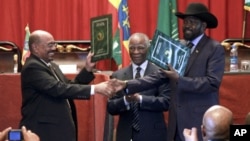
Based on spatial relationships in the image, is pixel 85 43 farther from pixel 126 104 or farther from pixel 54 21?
pixel 126 104

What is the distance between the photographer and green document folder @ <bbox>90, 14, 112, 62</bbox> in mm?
5293

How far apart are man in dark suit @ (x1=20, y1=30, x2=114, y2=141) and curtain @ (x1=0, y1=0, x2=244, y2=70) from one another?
2824 mm

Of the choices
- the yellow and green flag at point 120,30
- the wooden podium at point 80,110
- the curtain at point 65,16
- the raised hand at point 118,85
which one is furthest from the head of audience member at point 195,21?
the curtain at point 65,16

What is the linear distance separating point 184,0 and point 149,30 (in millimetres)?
615

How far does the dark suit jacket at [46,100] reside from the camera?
17.1 feet

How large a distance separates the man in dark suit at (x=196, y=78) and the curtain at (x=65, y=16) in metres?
2.95

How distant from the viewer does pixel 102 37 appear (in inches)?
209

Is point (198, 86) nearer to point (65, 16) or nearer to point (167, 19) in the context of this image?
point (167, 19)

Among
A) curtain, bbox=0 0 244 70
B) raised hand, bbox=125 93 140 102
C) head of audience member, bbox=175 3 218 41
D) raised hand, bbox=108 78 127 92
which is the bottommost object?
raised hand, bbox=125 93 140 102

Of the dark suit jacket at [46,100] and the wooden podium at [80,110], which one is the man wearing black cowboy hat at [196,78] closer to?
the dark suit jacket at [46,100]

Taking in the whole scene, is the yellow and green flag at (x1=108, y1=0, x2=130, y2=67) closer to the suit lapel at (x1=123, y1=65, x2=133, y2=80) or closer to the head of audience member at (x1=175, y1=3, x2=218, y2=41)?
the suit lapel at (x1=123, y1=65, x2=133, y2=80)

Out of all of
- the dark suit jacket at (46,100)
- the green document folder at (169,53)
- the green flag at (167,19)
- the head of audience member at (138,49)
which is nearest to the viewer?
the green document folder at (169,53)

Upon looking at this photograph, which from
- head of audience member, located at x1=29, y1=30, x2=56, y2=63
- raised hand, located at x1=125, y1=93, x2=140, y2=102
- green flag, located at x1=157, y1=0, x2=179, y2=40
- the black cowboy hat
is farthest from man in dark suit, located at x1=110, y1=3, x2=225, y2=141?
green flag, located at x1=157, y1=0, x2=179, y2=40

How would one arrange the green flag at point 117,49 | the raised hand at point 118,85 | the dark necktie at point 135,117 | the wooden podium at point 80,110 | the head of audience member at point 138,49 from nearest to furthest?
the raised hand at point 118,85 → the dark necktie at point 135,117 → the head of audience member at point 138,49 → the wooden podium at point 80,110 → the green flag at point 117,49
